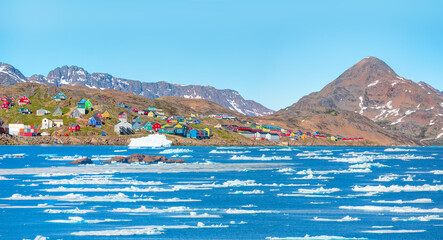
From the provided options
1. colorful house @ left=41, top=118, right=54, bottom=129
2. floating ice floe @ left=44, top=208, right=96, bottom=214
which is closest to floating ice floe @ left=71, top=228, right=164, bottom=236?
floating ice floe @ left=44, top=208, right=96, bottom=214

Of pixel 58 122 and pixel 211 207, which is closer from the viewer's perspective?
pixel 211 207

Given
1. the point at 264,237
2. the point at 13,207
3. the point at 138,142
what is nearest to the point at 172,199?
the point at 13,207

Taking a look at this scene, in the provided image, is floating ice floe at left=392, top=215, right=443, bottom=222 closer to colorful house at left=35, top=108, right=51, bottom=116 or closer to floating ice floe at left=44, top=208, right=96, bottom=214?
floating ice floe at left=44, top=208, right=96, bottom=214

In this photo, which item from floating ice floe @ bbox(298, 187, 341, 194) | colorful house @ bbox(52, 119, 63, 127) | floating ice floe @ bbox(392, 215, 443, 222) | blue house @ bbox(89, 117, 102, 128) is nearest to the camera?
floating ice floe @ bbox(392, 215, 443, 222)

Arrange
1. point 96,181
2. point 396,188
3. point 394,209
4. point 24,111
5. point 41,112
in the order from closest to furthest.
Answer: point 394,209 < point 396,188 < point 96,181 < point 41,112 < point 24,111

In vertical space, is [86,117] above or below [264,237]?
above

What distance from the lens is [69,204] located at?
42.6 meters

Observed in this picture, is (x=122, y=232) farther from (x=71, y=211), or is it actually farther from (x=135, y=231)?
(x=71, y=211)

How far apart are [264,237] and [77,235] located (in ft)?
37.1

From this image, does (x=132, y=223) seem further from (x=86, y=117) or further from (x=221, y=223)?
(x=86, y=117)

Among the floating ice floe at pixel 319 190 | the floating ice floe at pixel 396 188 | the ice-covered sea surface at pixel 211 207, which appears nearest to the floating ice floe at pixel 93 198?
the ice-covered sea surface at pixel 211 207

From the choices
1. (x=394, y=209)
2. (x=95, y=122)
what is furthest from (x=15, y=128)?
(x=394, y=209)

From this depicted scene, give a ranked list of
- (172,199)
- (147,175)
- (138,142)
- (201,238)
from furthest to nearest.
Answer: (138,142) < (147,175) < (172,199) < (201,238)

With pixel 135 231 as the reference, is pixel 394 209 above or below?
above
